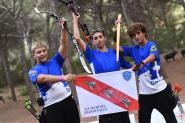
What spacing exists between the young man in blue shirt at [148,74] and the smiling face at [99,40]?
0.34 m

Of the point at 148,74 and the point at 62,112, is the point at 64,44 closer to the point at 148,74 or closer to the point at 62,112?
the point at 62,112

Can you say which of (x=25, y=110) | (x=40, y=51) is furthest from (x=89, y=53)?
(x=25, y=110)

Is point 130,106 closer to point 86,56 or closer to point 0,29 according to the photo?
point 86,56

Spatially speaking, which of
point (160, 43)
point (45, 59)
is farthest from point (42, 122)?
point (160, 43)

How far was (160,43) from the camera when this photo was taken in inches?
1426

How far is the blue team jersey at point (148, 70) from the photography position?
613cm

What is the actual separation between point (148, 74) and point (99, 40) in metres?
0.81

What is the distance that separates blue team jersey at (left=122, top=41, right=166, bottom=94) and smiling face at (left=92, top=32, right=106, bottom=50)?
0.42m

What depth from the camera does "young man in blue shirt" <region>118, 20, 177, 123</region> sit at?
20.0 ft


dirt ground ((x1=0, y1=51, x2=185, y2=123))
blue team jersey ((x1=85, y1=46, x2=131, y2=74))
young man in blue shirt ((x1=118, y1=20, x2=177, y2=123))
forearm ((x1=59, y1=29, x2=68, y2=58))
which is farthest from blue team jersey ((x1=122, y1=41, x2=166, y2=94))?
dirt ground ((x1=0, y1=51, x2=185, y2=123))

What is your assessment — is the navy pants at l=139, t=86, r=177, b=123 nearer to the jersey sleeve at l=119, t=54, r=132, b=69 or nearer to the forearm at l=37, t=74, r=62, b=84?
the jersey sleeve at l=119, t=54, r=132, b=69

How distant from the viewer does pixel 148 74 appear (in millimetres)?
6160

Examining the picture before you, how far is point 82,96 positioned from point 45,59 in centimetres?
65

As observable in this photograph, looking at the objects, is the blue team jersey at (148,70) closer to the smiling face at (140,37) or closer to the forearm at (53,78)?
the smiling face at (140,37)
